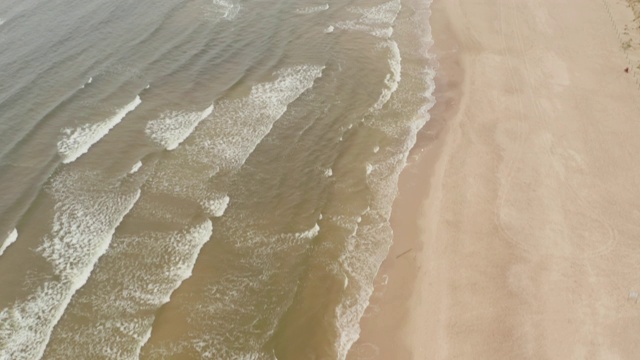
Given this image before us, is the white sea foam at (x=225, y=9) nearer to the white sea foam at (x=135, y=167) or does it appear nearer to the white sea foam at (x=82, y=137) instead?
the white sea foam at (x=82, y=137)

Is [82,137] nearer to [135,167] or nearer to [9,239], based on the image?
[135,167]

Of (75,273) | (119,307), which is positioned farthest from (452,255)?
Result: (75,273)

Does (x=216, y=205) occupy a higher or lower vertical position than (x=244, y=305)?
higher

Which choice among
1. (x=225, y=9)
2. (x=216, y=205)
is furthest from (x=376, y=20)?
(x=216, y=205)

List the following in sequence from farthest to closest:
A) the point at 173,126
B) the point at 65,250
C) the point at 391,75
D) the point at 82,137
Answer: the point at 391,75 < the point at 173,126 < the point at 82,137 < the point at 65,250

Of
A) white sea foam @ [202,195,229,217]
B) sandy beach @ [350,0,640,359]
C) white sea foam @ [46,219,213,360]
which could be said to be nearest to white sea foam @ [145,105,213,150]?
white sea foam @ [202,195,229,217]

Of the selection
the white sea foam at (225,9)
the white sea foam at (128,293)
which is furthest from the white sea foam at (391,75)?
the white sea foam at (128,293)

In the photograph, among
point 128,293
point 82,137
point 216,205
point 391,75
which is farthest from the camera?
point 391,75

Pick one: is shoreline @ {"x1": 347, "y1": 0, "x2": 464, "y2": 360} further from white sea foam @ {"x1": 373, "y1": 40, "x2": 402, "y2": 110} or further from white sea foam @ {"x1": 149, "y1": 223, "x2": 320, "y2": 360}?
white sea foam @ {"x1": 149, "y1": 223, "x2": 320, "y2": 360}
